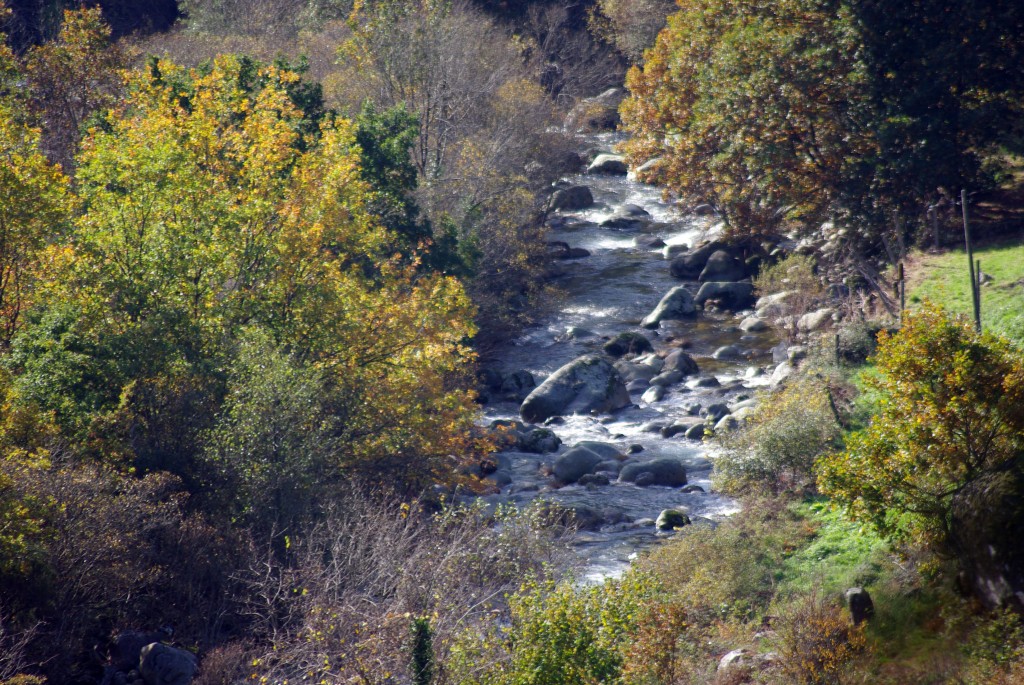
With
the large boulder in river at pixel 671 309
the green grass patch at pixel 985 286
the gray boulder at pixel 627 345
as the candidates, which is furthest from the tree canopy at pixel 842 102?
the gray boulder at pixel 627 345

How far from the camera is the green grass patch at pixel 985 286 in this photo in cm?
1905

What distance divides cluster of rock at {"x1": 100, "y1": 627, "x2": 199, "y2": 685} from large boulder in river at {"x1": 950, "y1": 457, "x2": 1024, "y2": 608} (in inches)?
390

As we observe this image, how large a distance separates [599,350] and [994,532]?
20.9 metres

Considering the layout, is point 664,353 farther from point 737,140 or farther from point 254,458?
point 254,458

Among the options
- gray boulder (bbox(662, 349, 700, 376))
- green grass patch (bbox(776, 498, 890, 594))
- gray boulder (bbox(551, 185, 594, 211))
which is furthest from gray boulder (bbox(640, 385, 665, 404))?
gray boulder (bbox(551, 185, 594, 211))

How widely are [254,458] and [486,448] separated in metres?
5.85

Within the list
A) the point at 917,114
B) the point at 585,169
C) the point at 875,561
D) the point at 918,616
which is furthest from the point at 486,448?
the point at 585,169

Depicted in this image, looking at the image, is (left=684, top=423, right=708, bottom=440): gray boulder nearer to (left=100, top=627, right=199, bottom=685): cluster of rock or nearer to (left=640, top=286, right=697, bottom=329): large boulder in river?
(left=640, top=286, right=697, bottom=329): large boulder in river

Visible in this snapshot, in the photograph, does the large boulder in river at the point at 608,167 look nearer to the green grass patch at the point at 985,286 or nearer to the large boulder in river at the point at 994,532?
the green grass patch at the point at 985,286

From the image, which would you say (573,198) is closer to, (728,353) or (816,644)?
(728,353)

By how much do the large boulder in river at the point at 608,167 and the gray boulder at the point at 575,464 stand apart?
29.0 meters

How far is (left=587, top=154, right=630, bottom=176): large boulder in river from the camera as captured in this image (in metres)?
49.6

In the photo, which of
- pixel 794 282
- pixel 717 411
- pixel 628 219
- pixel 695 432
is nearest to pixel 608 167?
pixel 628 219

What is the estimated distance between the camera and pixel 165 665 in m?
12.7
